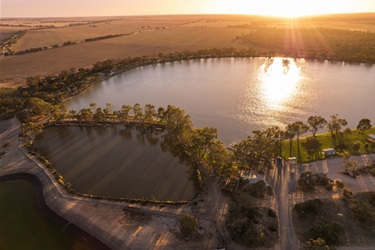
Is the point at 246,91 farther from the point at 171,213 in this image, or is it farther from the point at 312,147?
the point at 171,213

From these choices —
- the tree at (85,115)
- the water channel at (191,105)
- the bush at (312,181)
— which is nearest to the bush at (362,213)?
the bush at (312,181)

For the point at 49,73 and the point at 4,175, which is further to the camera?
the point at 49,73

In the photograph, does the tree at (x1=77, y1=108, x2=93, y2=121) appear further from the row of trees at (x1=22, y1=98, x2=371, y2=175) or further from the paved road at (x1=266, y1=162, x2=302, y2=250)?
the paved road at (x1=266, y1=162, x2=302, y2=250)

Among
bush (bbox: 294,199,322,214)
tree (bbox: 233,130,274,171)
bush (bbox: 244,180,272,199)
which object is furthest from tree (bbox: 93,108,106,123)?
bush (bbox: 294,199,322,214)

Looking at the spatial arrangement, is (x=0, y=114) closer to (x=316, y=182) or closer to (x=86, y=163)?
(x=86, y=163)

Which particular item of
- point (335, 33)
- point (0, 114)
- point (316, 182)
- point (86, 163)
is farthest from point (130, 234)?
point (335, 33)

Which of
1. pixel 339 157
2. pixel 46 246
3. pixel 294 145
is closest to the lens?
pixel 46 246

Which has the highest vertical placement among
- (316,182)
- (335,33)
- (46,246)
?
(335,33)
